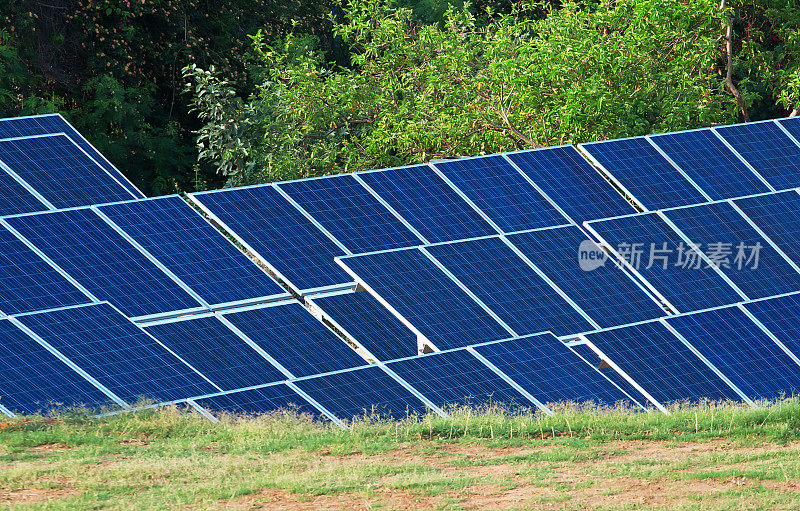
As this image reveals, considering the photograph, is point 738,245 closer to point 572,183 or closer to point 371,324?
point 572,183

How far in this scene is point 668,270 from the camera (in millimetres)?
18156

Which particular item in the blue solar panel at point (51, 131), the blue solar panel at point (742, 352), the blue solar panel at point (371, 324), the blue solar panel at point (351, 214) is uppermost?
the blue solar panel at point (51, 131)

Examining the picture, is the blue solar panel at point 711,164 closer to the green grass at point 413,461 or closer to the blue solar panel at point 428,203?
the blue solar panel at point 428,203

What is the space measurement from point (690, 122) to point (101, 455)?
19275mm

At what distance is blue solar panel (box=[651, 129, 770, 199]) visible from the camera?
2059 cm

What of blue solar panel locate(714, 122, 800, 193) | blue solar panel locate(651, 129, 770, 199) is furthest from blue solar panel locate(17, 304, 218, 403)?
blue solar panel locate(714, 122, 800, 193)

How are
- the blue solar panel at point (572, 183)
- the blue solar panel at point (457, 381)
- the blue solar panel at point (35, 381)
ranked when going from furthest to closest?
the blue solar panel at point (572, 183), the blue solar panel at point (457, 381), the blue solar panel at point (35, 381)

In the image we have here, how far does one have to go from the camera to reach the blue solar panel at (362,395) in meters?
13.8

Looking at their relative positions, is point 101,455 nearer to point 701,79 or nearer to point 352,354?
point 352,354

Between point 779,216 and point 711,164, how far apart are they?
1730 millimetres

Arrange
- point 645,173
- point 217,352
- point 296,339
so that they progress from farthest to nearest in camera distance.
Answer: point 645,173
point 296,339
point 217,352

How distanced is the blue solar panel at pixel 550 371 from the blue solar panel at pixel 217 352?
2999 millimetres

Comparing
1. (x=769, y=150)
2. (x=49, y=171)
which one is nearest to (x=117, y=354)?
(x=49, y=171)

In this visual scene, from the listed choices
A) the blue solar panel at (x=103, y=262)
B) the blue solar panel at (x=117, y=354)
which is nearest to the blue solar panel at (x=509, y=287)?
the blue solar panel at (x=103, y=262)
